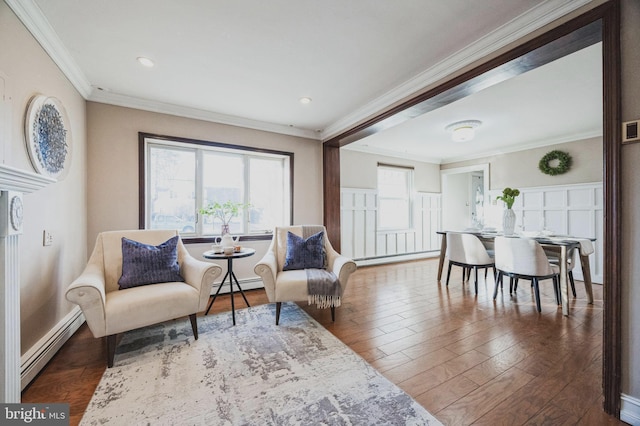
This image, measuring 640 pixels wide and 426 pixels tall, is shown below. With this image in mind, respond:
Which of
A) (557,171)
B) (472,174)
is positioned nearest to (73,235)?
(557,171)

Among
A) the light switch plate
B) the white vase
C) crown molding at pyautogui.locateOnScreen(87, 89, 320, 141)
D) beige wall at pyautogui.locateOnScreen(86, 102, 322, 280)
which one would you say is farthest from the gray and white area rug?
the white vase

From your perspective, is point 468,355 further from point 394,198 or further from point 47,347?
point 394,198

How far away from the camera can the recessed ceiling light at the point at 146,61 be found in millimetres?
2181

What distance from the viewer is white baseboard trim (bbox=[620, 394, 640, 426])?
1.26 m

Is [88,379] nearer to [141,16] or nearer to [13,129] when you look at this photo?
[13,129]

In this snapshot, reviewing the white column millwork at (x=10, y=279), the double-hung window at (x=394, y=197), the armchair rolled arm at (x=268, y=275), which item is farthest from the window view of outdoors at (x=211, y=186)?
the double-hung window at (x=394, y=197)

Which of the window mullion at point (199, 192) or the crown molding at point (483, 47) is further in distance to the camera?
the window mullion at point (199, 192)

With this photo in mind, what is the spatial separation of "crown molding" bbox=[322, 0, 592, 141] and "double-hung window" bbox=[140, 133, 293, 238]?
173 cm

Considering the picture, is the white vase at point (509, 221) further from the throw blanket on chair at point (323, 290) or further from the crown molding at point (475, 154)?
the throw blanket on chair at point (323, 290)

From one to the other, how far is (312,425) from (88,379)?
153 cm

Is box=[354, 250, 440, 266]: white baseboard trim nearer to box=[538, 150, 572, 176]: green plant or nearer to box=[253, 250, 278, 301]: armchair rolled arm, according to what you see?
box=[538, 150, 572, 176]: green plant

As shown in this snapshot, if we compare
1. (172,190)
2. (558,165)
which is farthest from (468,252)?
(172,190)

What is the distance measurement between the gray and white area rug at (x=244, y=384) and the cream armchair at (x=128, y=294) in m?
0.27

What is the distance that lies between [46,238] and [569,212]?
264 inches
